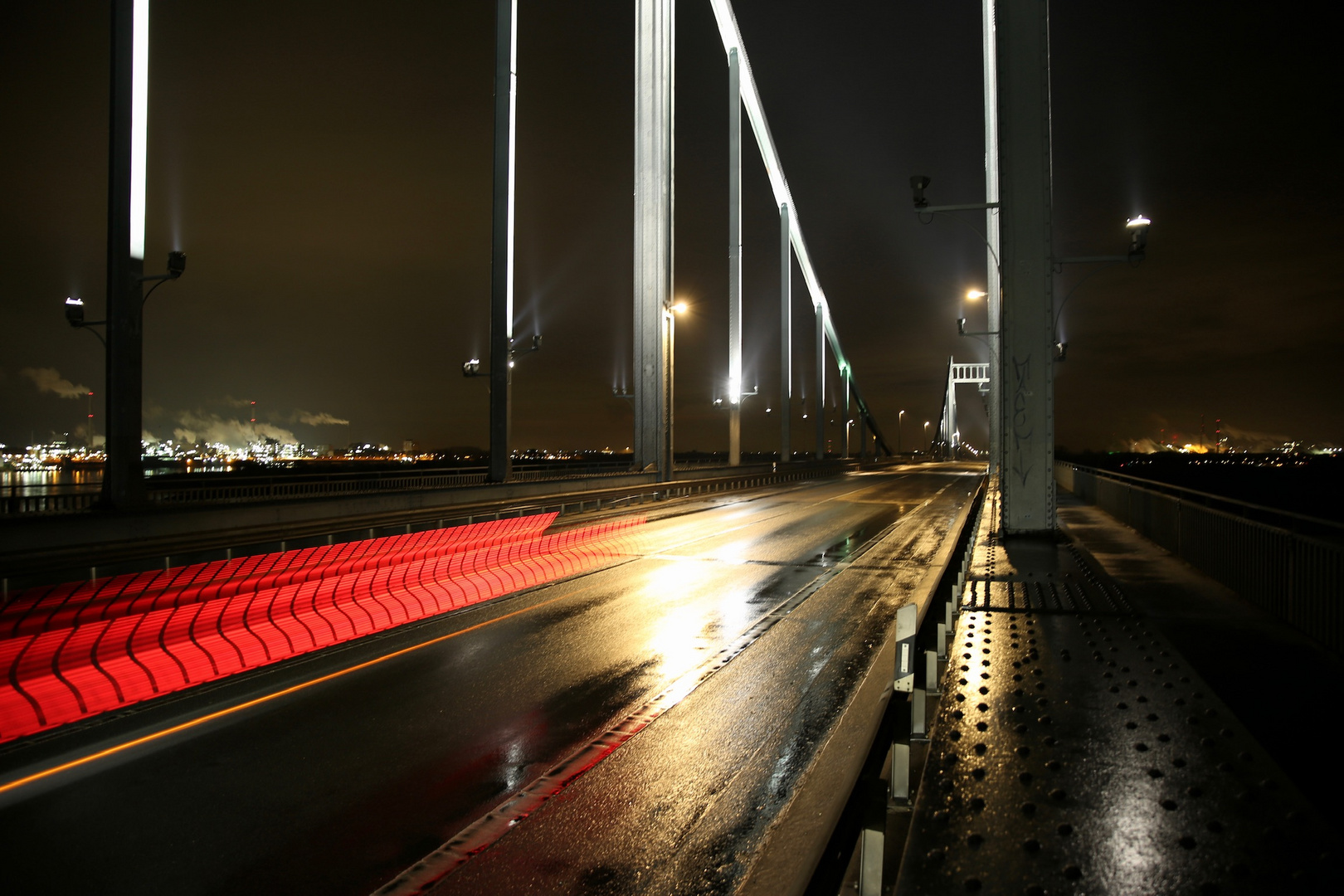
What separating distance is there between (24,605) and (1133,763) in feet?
33.9

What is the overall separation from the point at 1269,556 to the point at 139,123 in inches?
691

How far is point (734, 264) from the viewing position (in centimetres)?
5122

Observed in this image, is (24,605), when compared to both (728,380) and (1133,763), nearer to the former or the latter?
(1133,763)

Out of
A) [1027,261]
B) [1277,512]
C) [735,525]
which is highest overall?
[1027,261]

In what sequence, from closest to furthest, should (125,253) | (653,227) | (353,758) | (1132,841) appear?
1. (1132,841)
2. (353,758)
3. (125,253)
4. (653,227)

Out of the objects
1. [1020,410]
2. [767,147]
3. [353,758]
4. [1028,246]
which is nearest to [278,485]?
[1020,410]

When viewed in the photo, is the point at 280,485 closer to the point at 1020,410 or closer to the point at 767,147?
the point at 1020,410

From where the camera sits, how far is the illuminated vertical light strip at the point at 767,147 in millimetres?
55750

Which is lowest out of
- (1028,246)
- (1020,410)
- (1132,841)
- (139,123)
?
(1132,841)

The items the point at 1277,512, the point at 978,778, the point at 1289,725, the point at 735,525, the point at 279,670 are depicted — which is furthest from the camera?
the point at 735,525

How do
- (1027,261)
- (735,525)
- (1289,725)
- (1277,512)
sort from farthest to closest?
(735,525) → (1027,261) → (1277,512) → (1289,725)

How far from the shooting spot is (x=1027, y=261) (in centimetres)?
1251

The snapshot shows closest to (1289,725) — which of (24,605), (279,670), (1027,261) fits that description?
(279,670)

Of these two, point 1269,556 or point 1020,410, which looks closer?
point 1269,556
